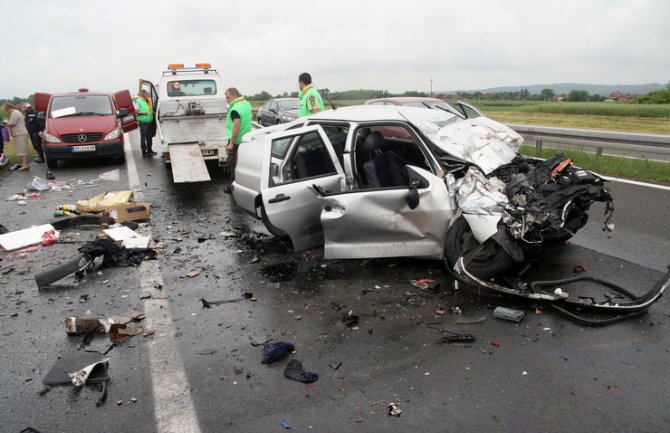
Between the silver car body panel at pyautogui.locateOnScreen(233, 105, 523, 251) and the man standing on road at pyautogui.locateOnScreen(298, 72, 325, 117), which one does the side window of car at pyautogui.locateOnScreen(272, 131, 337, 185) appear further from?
the man standing on road at pyautogui.locateOnScreen(298, 72, 325, 117)

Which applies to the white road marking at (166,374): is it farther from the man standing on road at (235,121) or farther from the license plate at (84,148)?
the license plate at (84,148)

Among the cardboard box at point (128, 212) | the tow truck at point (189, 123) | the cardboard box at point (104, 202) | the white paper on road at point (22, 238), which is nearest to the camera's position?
the white paper on road at point (22, 238)

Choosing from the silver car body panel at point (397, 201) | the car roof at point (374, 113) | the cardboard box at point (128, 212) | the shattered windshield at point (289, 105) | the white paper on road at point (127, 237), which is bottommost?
the white paper on road at point (127, 237)

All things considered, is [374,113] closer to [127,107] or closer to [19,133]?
[19,133]

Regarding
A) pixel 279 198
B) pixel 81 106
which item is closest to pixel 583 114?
pixel 81 106

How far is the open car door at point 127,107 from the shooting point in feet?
47.3

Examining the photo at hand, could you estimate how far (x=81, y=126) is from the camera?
42.3ft

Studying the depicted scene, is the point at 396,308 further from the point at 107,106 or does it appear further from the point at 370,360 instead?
the point at 107,106

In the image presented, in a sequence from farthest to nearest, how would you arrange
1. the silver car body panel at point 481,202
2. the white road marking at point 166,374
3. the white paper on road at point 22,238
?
1. the white paper on road at point 22,238
2. the silver car body panel at point 481,202
3. the white road marking at point 166,374

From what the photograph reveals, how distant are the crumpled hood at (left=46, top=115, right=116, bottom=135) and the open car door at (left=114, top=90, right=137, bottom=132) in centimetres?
91

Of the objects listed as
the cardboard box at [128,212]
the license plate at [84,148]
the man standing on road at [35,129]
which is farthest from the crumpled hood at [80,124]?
the cardboard box at [128,212]

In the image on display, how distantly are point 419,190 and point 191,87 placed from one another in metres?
9.89

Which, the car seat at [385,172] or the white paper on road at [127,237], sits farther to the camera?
the white paper on road at [127,237]

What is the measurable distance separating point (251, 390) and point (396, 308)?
5.48 ft
